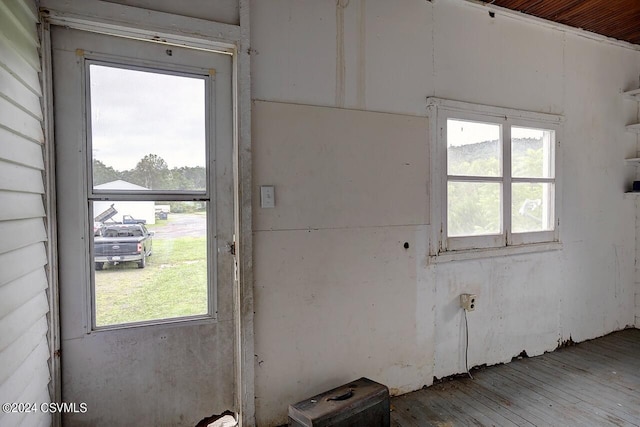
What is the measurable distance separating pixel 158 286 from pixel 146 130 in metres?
0.85

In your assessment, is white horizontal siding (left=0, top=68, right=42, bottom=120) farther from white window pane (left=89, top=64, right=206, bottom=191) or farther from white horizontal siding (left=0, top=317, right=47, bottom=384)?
white horizontal siding (left=0, top=317, right=47, bottom=384)

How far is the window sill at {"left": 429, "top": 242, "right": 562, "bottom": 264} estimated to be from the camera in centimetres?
256

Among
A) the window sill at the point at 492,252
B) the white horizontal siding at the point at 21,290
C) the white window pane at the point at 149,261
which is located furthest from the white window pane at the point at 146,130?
the window sill at the point at 492,252

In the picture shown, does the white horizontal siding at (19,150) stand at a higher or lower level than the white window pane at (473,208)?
higher

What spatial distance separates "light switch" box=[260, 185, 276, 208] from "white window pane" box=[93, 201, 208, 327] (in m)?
0.34

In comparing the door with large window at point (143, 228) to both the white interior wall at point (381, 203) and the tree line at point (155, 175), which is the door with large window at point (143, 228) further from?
the white interior wall at point (381, 203)

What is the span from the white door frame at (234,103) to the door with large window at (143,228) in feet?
0.17

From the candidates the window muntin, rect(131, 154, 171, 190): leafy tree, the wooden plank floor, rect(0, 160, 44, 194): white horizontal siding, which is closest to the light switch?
the window muntin

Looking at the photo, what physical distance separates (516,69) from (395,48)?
118 centimetres

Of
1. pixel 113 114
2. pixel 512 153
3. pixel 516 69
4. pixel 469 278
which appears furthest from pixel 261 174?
pixel 516 69

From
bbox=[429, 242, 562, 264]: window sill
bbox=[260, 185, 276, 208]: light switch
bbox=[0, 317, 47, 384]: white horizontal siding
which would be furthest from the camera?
bbox=[429, 242, 562, 264]: window sill

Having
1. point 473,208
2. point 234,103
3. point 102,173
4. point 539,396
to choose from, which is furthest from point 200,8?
point 539,396

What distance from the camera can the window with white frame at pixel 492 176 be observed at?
2.57m

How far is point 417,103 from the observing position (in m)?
2.48
